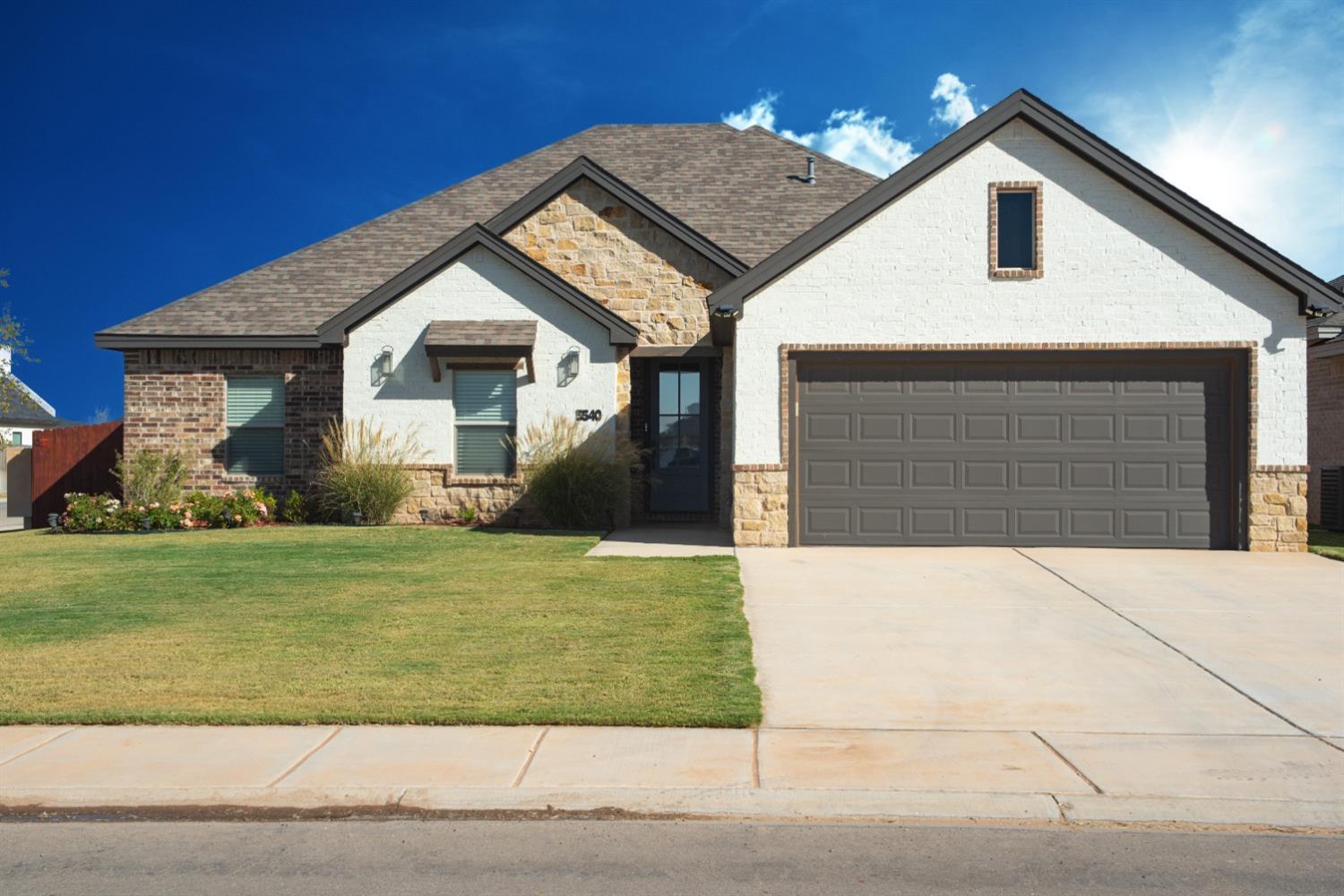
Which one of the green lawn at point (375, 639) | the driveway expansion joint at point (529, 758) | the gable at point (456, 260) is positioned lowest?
the driveway expansion joint at point (529, 758)

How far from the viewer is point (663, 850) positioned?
434cm

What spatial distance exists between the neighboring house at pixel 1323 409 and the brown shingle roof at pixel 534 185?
941 cm

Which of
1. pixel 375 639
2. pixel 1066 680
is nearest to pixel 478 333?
pixel 375 639

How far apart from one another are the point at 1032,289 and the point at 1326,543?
6.49 meters

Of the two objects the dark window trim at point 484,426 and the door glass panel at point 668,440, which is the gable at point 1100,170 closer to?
the door glass panel at point 668,440

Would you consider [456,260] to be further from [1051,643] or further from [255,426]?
[1051,643]

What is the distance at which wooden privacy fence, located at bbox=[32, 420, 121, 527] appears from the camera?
18.9 metres

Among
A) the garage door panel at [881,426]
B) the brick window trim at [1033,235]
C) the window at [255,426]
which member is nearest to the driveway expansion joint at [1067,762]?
the garage door panel at [881,426]

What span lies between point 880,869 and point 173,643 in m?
6.05

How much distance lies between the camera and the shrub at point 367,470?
16812 mm

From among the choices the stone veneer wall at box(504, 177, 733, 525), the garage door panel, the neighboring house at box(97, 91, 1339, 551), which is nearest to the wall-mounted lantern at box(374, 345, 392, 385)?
the stone veneer wall at box(504, 177, 733, 525)

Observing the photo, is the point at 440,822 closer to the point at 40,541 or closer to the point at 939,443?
the point at 939,443

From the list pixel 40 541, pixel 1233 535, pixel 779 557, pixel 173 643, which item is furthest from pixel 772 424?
pixel 40 541

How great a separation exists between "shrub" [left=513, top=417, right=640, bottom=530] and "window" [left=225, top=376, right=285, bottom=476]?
15.8 feet
